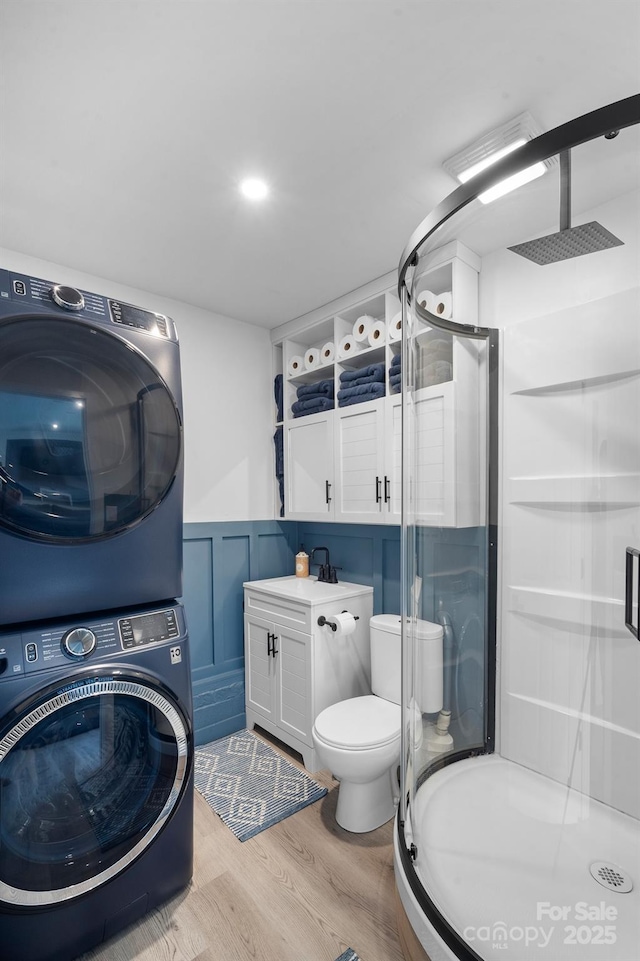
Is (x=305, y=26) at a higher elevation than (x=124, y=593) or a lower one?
higher

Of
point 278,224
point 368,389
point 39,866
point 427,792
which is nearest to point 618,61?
point 278,224

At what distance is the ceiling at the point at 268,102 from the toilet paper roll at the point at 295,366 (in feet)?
3.03

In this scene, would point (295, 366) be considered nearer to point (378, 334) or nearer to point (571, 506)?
point (378, 334)

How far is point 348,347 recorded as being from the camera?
2.62 m

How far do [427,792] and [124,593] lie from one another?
1.27 metres

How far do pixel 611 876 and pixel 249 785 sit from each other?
1.55 meters

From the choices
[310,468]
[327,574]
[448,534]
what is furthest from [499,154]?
[327,574]

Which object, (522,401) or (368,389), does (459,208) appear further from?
(368,389)

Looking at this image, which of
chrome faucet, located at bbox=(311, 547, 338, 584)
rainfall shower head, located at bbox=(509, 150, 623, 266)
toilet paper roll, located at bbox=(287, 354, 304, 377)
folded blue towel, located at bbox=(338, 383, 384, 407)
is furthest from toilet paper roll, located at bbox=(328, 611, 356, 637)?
rainfall shower head, located at bbox=(509, 150, 623, 266)

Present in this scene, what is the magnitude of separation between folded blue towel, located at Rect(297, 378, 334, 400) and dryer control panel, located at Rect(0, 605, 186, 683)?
65.6 inches

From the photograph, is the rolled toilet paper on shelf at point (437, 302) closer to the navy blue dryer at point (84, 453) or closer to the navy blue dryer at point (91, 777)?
the navy blue dryer at point (84, 453)

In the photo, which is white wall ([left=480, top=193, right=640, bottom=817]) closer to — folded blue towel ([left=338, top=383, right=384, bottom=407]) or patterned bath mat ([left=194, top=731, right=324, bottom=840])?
folded blue towel ([left=338, top=383, right=384, bottom=407])

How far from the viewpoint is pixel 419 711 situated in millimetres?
1694

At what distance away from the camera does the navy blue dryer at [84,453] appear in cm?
133
